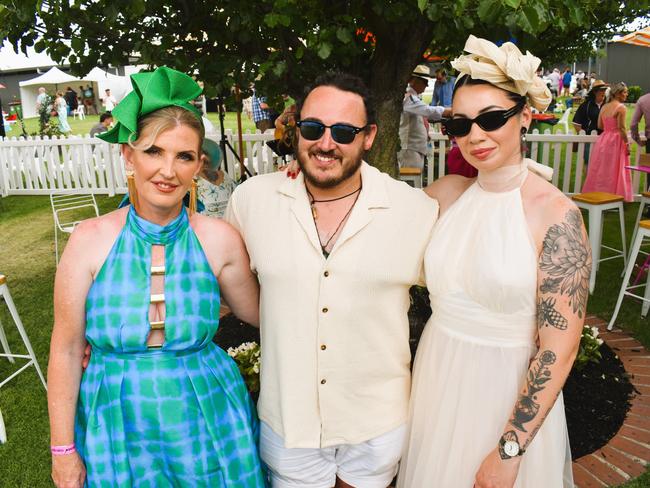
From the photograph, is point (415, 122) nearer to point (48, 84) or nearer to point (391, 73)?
point (391, 73)

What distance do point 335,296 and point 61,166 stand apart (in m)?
12.2

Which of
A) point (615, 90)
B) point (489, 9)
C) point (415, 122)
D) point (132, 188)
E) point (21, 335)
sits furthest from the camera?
point (615, 90)

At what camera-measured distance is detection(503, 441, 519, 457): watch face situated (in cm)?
188

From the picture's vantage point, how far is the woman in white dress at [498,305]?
1.86 metres

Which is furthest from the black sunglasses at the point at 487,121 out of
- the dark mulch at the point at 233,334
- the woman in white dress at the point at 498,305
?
the dark mulch at the point at 233,334

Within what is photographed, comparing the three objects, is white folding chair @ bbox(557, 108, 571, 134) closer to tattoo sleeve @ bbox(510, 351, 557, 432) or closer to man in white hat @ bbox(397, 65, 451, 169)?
man in white hat @ bbox(397, 65, 451, 169)

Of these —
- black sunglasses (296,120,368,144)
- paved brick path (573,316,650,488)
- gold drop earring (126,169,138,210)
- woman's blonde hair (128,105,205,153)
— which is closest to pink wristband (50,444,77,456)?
gold drop earring (126,169,138,210)

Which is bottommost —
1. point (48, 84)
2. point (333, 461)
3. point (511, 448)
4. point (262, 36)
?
point (333, 461)

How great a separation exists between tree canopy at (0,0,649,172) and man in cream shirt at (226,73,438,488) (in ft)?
3.10

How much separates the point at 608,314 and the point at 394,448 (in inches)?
157

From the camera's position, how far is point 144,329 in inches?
72.7

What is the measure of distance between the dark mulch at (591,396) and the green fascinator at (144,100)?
2.38 m

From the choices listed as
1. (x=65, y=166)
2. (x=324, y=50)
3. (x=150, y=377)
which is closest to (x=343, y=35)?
(x=324, y=50)

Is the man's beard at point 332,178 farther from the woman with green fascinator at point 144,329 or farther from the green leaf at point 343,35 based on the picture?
the green leaf at point 343,35
